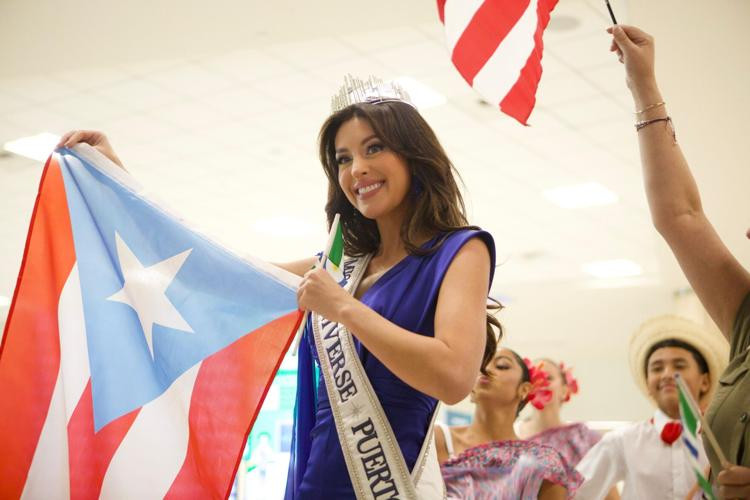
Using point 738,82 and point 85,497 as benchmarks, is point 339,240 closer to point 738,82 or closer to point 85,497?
point 85,497

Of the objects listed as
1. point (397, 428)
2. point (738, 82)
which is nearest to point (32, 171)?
point (738, 82)

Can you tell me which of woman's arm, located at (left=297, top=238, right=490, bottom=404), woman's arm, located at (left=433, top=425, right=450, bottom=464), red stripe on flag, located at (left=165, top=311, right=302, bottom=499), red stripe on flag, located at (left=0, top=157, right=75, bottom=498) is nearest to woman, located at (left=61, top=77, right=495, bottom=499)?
woman's arm, located at (left=297, top=238, right=490, bottom=404)

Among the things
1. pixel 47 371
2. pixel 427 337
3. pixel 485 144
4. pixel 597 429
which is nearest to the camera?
pixel 427 337

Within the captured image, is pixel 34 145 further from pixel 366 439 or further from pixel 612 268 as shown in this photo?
pixel 612 268

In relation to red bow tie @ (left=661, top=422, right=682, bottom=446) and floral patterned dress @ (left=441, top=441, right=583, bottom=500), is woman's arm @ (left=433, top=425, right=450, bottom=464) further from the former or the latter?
red bow tie @ (left=661, top=422, right=682, bottom=446)

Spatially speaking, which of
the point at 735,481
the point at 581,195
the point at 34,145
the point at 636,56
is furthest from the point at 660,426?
the point at 34,145

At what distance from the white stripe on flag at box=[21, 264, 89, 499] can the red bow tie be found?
239 centimetres

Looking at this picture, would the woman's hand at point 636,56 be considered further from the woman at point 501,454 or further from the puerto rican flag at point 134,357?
the woman at point 501,454

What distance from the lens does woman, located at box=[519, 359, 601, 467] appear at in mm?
3930

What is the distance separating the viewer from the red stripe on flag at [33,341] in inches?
67.9

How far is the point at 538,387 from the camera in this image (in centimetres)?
404

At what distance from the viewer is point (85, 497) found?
66.3 inches

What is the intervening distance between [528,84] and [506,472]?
164cm

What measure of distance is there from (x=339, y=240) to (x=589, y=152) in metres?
6.24
